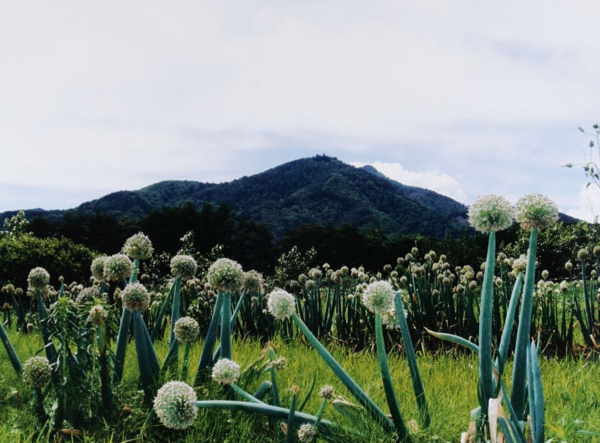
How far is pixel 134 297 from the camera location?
273 centimetres

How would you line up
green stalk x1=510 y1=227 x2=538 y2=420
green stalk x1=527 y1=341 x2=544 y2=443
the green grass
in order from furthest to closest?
the green grass, green stalk x1=510 y1=227 x2=538 y2=420, green stalk x1=527 y1=341 x2=544 y2=443

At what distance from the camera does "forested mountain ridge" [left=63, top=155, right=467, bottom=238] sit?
58.0 metres

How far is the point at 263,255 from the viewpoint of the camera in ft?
106

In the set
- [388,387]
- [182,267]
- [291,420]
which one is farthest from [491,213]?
[182,267]

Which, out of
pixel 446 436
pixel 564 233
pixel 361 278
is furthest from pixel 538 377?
pixel 564 233

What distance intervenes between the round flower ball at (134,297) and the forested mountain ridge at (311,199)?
50.0m

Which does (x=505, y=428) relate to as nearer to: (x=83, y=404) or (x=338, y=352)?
(x=83, y=404)

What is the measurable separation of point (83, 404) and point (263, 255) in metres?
29.5

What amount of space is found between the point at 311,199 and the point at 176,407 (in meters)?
69.9

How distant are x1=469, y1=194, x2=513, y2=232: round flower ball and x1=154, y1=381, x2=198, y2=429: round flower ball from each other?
1.43 meters

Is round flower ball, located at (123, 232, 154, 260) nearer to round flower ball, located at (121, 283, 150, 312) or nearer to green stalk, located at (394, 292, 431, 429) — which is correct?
round flower ball, located at (121, 283, 150, 312)

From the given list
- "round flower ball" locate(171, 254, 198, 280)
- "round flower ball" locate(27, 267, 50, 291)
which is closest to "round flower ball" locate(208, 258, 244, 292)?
"round flower ball" locate(171, 254, 198, 280)

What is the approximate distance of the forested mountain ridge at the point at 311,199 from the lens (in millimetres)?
58038

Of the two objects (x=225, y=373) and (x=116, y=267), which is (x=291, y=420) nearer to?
(x=225, y=373)
